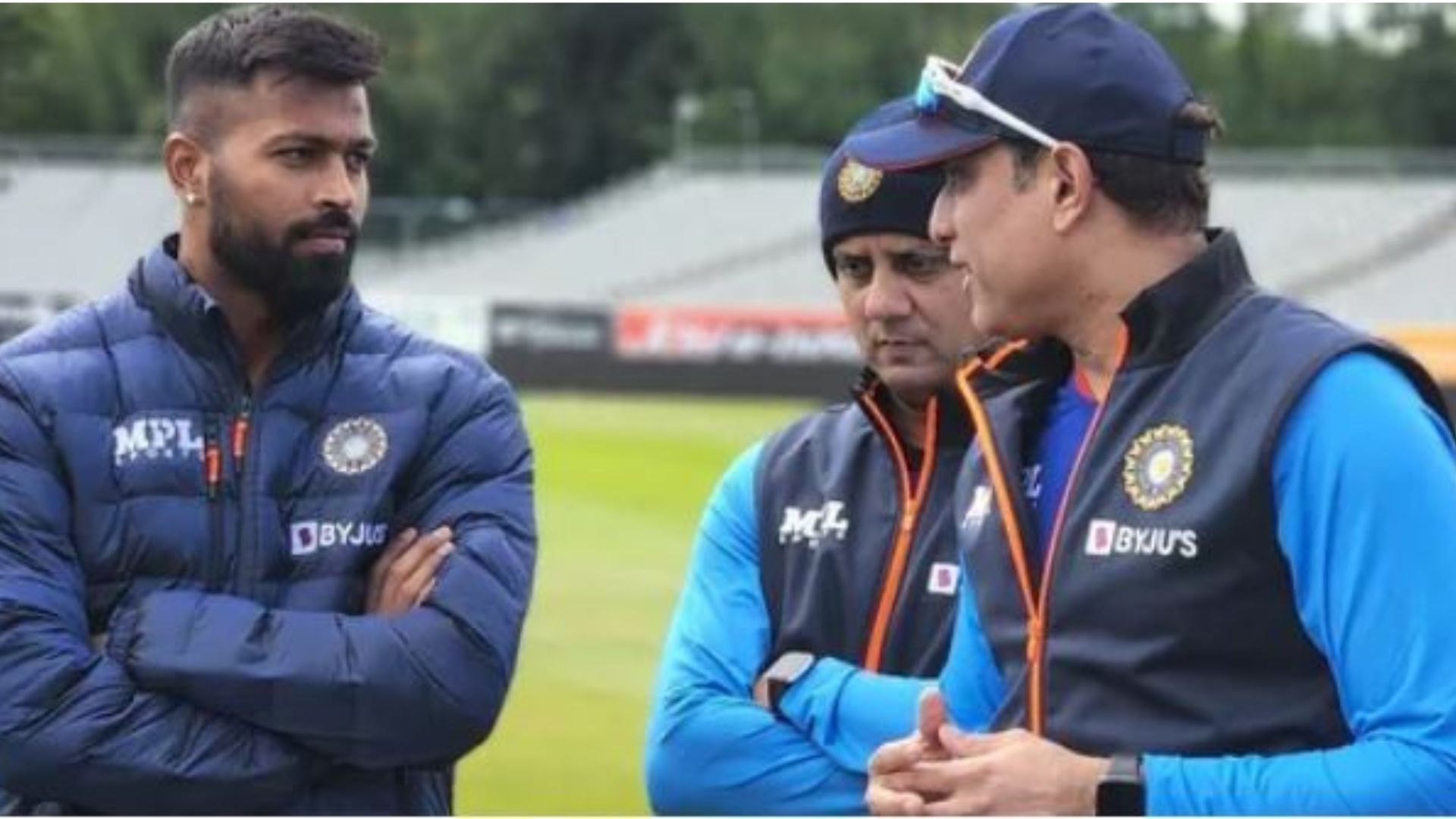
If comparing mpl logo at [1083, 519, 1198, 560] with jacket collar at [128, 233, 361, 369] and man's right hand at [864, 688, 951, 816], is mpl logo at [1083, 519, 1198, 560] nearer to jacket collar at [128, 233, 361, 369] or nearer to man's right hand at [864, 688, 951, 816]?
man's right hand at [864, 688, 951, 816]

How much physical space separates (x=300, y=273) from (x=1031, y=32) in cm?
128

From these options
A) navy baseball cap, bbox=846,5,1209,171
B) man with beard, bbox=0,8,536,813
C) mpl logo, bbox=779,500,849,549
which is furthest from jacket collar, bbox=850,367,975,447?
navy baseball cap, bbox=846,5,1209,171

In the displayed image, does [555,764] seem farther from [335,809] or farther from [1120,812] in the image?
[1120,812]

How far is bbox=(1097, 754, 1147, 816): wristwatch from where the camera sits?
297 cm

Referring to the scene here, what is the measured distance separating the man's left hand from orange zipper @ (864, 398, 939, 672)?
3.34 feet

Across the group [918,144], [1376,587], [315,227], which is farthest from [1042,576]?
[315,227]

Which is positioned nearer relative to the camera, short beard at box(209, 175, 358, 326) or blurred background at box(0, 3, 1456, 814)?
short beard at box(209, 175, 358, 326)

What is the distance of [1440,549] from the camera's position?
2.87 metres

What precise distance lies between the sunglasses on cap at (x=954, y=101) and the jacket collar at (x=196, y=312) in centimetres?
104

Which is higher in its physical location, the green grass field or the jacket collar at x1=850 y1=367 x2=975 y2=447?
the jacket collar at x1=850 y1=367 x2=975 y2=447

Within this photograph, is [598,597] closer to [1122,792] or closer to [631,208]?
[1122,792]

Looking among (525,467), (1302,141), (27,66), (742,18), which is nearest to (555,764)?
(27,66)

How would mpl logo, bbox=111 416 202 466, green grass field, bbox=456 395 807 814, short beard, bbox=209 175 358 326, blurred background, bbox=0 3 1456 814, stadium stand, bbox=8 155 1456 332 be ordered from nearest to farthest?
mpl logo, bbox=111 416 202 466 < short beard, bbox=209 175 358 326 < green grass field, bbox=456 395 807 814 < blurred background, bbox=0 3 1456 814 < stadium stand, bbox=8 155 1456 332

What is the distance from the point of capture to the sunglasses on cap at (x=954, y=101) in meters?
3.18
